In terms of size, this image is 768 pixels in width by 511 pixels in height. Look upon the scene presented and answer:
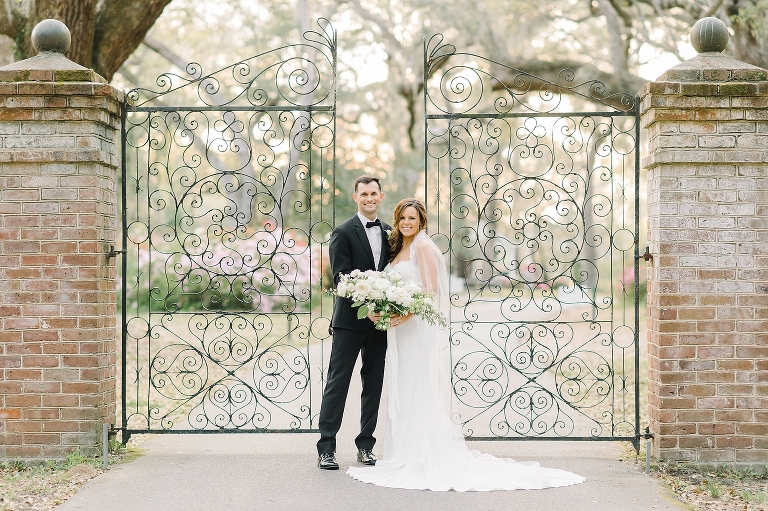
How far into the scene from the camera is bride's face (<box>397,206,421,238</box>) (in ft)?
18.3

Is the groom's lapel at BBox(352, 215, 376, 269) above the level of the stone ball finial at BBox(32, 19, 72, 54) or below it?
below

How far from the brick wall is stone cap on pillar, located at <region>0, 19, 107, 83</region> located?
0.4 inches

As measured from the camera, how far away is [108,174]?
6000 mm

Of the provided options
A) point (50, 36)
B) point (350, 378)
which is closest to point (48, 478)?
point (350, 378)

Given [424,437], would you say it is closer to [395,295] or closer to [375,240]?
[395,295]

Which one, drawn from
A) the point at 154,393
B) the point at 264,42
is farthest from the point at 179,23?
the point at 154,393

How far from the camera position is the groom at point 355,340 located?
566 centimetres

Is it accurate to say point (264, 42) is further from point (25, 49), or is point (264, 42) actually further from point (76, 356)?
point (76, 356)

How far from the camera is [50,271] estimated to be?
18.9ft

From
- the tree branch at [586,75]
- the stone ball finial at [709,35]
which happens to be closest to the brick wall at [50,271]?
the stone ball finial at [709,35]

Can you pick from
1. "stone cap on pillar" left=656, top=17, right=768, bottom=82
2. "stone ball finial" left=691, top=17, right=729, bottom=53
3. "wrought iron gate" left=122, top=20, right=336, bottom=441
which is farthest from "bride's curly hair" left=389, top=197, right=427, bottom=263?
"stone ball finial" left=691, top=17, right=729, bottom=53

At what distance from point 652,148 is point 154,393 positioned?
657 centimetres

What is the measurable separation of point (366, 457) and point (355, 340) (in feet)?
2.83

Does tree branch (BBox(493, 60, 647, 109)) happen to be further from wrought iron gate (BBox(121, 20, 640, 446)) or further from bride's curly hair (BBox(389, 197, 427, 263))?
bride's curly hair (BBox(389, 197, 427, 263))
